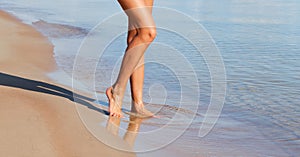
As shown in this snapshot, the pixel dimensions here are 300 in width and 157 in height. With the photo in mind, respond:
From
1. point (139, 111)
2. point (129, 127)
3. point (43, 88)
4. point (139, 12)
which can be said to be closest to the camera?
point (139, 12)

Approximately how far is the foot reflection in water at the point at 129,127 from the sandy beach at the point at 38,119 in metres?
0.23

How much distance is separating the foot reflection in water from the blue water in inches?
11.8

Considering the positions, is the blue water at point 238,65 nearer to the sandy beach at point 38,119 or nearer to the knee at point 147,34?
the sandy beach at point 38,119

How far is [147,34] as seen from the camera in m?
3.36

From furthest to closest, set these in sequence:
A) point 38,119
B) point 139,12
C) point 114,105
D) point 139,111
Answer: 1. point 139,111
2. point 114,105
3. point 139,12
4. point 38,119

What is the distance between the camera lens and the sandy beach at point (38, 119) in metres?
2.68

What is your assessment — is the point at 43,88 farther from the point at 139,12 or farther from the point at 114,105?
the point at 139,12

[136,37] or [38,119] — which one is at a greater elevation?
[136,37]

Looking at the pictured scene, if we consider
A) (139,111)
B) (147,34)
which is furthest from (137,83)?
(147,34)

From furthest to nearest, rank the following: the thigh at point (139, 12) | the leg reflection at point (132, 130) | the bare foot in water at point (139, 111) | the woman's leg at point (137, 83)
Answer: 1. the bare foot in water at point (139, 111)
2. the woman's leg at point (137, 83)
3. the thigh at point (139, 12)
4. the leg reflection at point (132, 130)

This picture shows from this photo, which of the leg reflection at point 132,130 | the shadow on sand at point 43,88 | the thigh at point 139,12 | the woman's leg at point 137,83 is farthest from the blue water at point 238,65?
the thigh at point 139,12

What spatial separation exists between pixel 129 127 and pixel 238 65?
2866mm

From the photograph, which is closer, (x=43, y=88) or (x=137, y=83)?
(x=137, y=83)

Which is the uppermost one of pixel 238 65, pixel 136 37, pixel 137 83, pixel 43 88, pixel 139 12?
pixel 139 12
